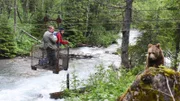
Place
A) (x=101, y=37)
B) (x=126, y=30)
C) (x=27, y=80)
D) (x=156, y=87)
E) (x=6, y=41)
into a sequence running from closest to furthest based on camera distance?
(x=156, y=87) → (x=126, y=30) → (x=27, y=80) → (x=6, y=41) → (x=101, y=37)

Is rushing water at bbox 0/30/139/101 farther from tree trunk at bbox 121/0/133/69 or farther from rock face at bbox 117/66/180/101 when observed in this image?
rock face at bbox 117/66/180/101

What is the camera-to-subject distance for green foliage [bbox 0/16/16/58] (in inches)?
987

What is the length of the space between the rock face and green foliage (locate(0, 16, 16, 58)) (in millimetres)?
23236

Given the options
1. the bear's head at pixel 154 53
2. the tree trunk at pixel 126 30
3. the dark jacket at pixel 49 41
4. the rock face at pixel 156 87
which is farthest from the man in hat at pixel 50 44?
the rock face at pixel 156 87

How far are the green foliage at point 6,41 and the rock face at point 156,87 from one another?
23.2 meters

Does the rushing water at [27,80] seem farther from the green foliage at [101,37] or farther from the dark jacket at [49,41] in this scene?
the green foliage at [101,37]

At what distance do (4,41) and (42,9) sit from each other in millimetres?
10796

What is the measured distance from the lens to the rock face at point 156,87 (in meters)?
2.83

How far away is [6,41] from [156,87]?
78.4 ft

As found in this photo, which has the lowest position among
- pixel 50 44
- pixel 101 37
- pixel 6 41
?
pixel 101 37

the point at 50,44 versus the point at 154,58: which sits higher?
the point at 154,58

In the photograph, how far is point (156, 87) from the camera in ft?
9.39

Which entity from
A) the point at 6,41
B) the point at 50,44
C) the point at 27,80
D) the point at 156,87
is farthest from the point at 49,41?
the point at 6,41

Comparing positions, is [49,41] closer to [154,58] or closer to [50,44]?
[50,44]
